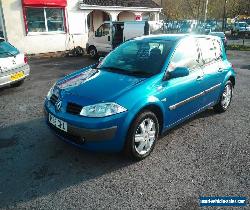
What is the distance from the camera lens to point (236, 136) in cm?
496

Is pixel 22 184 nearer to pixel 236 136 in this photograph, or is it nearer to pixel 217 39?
pixel 236 136

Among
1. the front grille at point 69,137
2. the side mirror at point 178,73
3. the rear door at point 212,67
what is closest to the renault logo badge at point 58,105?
the front grille at point 69,137

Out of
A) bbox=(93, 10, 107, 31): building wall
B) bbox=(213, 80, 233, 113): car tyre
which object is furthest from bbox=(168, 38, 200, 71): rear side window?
bbox=(93, 10, 107, 31): building wall

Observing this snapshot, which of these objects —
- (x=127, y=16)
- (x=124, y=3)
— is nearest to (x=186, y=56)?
(x=124, y=3)

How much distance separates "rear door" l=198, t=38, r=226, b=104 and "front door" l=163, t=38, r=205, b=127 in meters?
0.20

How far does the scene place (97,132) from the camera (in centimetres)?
361

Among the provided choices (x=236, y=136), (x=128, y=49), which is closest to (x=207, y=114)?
(x=236, y=136)

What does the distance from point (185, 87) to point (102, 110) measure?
1.63m

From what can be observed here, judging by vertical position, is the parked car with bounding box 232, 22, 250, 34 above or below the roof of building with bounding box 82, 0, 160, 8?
below

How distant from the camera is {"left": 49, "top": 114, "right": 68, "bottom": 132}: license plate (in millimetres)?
3820

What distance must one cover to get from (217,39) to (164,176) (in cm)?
353

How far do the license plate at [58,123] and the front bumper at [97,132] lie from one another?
6cm

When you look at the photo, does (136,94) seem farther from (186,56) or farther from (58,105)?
(186,56)

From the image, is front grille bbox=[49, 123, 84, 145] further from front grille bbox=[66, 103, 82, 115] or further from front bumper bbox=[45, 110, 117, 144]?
front grille bbox=[66, 103, 82, 115]
